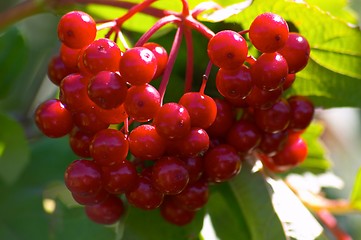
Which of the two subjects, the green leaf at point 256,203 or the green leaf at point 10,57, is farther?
the green leaf at point 10,57

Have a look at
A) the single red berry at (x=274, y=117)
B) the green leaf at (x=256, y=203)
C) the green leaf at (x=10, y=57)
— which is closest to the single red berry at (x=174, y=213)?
the green leaf at (x=256, y=203)

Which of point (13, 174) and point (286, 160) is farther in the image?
point (13, 174)

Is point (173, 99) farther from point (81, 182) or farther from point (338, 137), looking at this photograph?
point (338, 137)

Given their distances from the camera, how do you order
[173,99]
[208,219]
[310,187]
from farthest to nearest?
[310,187]
[208,219]
[173,99]

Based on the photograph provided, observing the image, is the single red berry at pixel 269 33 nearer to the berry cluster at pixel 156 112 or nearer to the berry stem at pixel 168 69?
the berry cluster at pixel 156 112

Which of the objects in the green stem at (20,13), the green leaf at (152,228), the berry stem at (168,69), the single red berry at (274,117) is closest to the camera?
the berry stem at (168,69)

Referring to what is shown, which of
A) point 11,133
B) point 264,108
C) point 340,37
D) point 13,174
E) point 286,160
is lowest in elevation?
point 13,174

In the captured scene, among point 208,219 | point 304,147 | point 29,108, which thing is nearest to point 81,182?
Result: point 208,219
